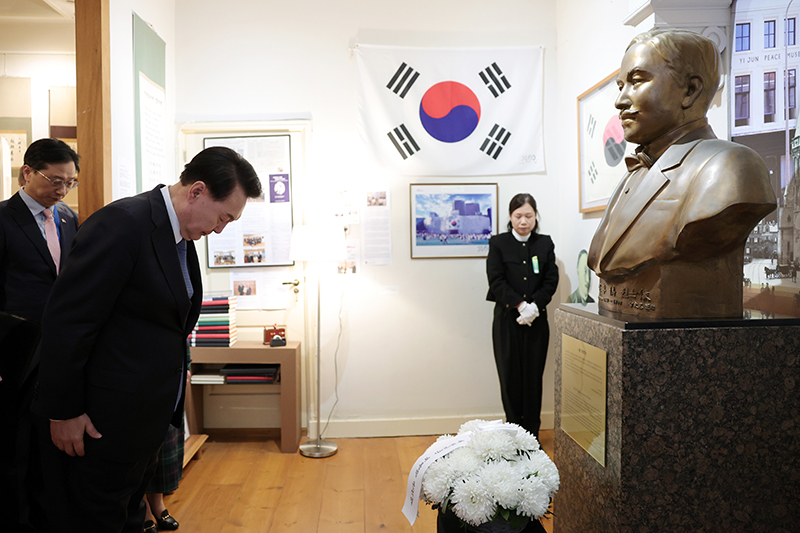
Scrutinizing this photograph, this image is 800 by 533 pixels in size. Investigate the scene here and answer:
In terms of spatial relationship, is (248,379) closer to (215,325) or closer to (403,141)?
(215,325)

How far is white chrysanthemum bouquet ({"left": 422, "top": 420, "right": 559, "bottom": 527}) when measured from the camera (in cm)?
107

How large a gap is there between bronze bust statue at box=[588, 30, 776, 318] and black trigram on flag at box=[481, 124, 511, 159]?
213 centimetres

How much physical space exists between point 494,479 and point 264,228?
2906 millimetres

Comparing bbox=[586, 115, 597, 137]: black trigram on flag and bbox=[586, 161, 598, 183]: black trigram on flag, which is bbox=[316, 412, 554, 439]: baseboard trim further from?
bbox=[586, 115, 597, 137]: black trigram on flag

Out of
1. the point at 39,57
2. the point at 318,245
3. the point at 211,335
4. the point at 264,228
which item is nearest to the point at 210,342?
the point at 211,335

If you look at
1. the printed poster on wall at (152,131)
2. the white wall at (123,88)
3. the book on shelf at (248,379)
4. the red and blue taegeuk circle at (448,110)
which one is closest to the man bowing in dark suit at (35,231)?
the white wall at (123,88)

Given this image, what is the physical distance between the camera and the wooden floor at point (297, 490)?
94.1 inches

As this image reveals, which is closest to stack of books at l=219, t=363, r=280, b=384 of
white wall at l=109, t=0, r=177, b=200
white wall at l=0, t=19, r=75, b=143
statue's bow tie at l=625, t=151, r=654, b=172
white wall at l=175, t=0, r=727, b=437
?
white wall at l=175, t=0, r=727, b=437

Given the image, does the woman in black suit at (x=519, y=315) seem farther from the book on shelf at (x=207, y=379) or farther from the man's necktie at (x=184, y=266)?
the man's necktie at (x=184, y=266)

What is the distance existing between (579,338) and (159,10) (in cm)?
322

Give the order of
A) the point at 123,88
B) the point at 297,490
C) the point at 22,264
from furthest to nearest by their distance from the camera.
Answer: the point at 297,490
the point at 123,88
the point at 22,264

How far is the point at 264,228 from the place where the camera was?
3.64m

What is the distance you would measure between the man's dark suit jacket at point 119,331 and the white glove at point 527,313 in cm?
219

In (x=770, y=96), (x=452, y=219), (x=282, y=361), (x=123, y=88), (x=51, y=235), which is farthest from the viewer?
(x=452, y=219)
